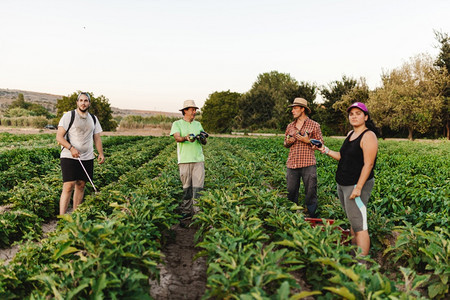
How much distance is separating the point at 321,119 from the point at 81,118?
129ft

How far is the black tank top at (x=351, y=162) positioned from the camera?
3.39 metres

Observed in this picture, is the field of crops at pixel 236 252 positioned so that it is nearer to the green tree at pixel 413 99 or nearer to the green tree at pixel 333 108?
the green tree at pixel 413 99

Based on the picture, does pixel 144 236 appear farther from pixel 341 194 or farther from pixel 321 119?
pixel 321 119

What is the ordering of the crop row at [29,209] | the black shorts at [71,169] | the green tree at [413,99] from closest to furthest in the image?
the crop row at [29,209] < the black shorts at [71,169] < the green tree at [413,99]

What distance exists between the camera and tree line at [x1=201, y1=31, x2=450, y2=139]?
2616cm

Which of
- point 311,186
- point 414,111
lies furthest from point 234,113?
point 311,186

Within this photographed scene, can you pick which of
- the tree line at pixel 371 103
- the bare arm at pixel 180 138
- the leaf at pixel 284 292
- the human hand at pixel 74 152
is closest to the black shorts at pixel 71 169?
the human hand at pixel 74 152

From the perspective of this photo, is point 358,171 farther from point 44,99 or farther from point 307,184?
point 44,99

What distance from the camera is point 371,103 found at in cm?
2816

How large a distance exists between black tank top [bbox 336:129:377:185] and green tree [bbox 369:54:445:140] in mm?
26586

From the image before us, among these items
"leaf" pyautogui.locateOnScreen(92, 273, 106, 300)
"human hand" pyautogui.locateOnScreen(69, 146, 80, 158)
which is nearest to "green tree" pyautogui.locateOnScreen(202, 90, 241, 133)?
"human hand" pyautogui.locateOnScreen(69, 146, 80, 158)

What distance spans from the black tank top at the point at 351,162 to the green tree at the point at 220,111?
148 ft

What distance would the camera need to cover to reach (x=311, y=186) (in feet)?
15.9

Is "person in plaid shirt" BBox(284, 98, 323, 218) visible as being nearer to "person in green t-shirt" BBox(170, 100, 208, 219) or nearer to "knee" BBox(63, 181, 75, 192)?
"person in green t-shirt" BBox(170, 100, 208, 219)
